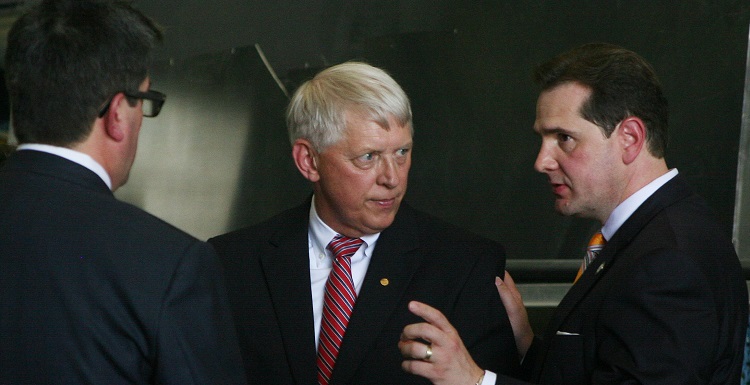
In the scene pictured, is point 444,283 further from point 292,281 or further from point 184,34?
point 184,34

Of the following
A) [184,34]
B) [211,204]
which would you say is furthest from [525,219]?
[184,34]

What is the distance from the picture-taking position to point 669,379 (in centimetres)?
176

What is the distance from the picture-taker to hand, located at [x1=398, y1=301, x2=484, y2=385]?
1888 millimetres

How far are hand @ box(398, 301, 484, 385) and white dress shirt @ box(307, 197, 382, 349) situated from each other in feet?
1.70

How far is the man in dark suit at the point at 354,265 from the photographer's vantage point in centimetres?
Result: 233

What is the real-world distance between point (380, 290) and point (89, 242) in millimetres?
1015

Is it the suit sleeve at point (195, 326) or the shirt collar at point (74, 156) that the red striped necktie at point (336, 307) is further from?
the shirt collar at point (74, 156)

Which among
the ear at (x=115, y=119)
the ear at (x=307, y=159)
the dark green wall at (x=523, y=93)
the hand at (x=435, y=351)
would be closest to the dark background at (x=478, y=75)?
the dark green wall at (x=523, y=93)

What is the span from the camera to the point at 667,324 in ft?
5.77

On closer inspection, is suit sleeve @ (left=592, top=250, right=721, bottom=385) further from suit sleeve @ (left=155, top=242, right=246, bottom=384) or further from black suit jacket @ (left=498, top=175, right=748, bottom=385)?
suit sleeve @ (left=155, top=242, right=246, bottom=384)

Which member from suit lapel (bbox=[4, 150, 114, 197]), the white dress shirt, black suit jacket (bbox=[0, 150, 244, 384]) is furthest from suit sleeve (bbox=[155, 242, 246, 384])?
the white dress shirt

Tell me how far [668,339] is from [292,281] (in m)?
1.01

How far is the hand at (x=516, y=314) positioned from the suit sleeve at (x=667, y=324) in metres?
0.61

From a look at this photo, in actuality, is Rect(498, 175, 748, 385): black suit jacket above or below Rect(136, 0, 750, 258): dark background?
below
